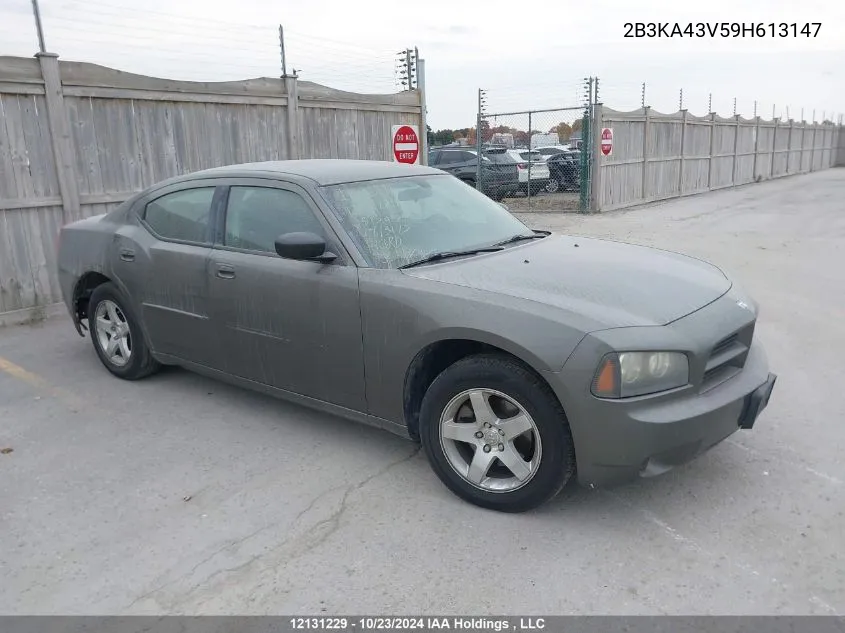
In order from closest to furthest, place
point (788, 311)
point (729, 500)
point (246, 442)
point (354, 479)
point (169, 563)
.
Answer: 1. point (169, 563)
2. point (729, 500)
3. point (354, 479)
4. point (246, 442)
5. point (788, 311)

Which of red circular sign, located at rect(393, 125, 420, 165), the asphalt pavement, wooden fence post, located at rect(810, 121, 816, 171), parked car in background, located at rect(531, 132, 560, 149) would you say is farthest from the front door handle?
wooden fence post, located at rect(810, 121, 816, 171)

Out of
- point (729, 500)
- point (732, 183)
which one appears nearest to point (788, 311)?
point (729, 500)

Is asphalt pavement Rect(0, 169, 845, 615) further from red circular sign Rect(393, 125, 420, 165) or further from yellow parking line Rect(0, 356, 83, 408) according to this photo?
red circular sign Rect(393, 125, 420, 165)

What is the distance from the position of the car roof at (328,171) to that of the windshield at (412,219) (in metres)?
0.07

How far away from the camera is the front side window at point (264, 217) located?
4.09 metres

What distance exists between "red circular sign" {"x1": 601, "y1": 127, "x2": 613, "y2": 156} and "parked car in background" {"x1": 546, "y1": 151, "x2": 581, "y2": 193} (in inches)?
155

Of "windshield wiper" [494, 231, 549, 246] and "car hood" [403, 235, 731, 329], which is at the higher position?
"windshield wiper" [494, 231, 549, 246]

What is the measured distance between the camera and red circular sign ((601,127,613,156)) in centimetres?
1614

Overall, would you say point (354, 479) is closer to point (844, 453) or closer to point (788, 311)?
point (844, 453)

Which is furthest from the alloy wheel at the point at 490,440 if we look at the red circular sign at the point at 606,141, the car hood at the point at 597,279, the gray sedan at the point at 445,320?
the red circular sign at the point at 606,141

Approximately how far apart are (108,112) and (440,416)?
598 cm

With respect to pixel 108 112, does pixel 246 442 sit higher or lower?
lower

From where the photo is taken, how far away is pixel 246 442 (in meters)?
4.25
